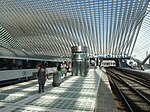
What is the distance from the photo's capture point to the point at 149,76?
74.4 ft

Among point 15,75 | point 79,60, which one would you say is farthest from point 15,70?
point 79,60

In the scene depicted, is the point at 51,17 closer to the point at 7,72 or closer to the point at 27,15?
the point at 27,15

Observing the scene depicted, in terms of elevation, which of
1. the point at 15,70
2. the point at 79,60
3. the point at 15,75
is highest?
the point at 79,60

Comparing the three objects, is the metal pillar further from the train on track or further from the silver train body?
the silver train body

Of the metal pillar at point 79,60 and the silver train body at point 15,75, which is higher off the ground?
the metal pillar at point 79,60

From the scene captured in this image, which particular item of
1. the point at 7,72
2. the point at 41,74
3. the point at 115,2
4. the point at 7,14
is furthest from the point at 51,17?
the point at 41,74

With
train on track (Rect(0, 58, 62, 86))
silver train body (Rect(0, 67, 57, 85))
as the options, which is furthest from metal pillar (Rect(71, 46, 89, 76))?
silver train body (Rect(0, 67, 57, 85))

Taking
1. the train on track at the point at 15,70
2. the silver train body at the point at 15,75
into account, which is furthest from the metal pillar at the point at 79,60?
the silver train body at the point at 15,75

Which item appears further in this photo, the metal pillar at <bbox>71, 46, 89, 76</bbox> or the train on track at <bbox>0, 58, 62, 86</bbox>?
the metal pillar at <bbox>71, 46, 89, 76</bbox>

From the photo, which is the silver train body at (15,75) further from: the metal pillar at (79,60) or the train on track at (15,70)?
the metal pillar at (79,60)

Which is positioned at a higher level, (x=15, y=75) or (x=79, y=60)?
(x=79, y=60)

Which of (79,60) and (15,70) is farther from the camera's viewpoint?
(79,60)

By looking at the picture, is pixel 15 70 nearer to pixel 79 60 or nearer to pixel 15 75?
pixel 15 75

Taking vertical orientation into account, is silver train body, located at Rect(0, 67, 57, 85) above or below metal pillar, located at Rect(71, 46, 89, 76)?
below
